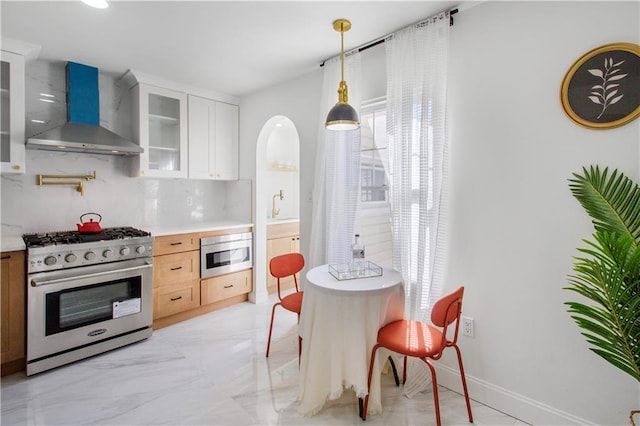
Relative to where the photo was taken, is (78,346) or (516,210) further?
(78,346)

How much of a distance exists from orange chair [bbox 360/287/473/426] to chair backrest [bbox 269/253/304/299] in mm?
1039

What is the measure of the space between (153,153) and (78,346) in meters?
1.90

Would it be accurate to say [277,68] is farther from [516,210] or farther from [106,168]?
[516,210]

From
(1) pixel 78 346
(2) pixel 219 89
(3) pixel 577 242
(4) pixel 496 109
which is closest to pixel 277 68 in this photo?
(2) pixel 219 89

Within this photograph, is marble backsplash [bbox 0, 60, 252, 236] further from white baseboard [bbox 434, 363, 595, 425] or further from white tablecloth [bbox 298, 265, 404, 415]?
white baseboard [bbox 434, 363, 595, 425]

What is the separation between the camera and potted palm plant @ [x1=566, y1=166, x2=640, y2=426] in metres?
1.23

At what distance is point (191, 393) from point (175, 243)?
1551mm

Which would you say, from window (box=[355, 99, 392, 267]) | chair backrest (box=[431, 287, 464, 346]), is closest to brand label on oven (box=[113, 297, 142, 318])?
window (box=[355, 99, 392, 267])

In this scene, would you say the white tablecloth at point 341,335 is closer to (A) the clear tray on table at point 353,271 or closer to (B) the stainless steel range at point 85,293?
(A) the clear tray on table at point 353,271

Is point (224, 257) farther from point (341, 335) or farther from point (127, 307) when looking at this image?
point (341, 335)

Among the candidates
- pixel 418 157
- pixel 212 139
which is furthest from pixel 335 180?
pixel 212 139

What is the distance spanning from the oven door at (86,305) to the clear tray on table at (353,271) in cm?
185

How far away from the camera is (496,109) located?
196cm

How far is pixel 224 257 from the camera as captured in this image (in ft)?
12.0
